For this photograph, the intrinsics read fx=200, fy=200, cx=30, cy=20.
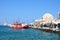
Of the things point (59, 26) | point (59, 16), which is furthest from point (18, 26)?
point (59, 26)

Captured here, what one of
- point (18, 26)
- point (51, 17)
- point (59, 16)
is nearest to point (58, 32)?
point (59, 16)

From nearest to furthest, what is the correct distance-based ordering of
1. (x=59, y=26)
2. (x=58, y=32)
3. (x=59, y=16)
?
(x=58, y=32)
(x=59, y=26)
(x=59, y=16)

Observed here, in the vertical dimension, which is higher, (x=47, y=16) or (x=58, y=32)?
(x=47, y=16)

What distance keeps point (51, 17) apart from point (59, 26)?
225 feet

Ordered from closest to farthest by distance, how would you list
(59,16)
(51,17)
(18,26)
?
1. (59,16)
2. (18,26)
3. (51,17)

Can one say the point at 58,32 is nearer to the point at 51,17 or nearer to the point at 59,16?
the point at 59,16

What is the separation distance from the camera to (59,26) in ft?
195

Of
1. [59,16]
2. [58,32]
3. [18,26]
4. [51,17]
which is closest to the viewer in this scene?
[58,32]

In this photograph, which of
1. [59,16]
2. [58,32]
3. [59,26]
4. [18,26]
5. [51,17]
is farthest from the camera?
[51,17]

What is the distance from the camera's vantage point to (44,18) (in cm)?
13062

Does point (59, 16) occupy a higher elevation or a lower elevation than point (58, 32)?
higher

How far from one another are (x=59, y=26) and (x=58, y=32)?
5.46 m

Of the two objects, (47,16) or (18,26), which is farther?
(47,16)

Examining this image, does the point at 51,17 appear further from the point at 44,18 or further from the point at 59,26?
the point at 59,26
